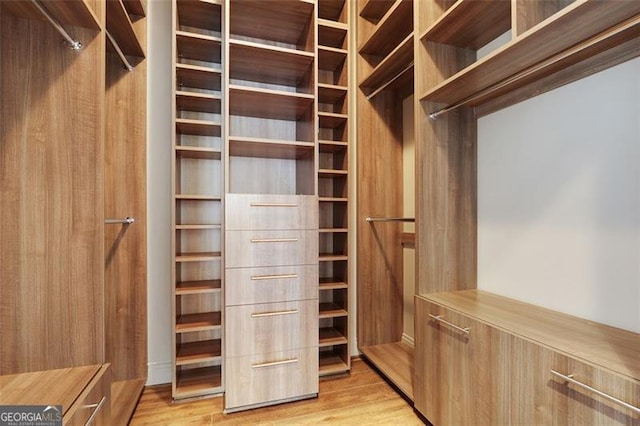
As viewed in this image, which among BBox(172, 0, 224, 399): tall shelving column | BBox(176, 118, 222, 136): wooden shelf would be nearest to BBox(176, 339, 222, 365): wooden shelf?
BBox(172, 0, 224, 399): tall shelving column

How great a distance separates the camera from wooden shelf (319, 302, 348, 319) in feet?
6.86

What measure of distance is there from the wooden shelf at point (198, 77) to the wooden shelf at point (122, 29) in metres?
0.28

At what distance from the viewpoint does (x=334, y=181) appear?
2420 millimetres

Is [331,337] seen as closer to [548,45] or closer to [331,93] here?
[331,93]

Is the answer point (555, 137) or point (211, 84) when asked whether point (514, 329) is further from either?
point (211, 84)

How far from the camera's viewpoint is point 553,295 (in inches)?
53.4

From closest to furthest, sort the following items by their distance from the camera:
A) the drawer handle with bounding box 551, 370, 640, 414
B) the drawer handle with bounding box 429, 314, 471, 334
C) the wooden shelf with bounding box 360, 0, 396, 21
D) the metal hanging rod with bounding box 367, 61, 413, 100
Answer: the drawer handle with bounding box 551, 370, 640, 414 < the drawer handle with bounding box 429, 314, 471, 334 < the metal hanging rod with bounding box 367, 61, 413, 100 < the wooden shelf with bounding box 360, 0, 396, 21

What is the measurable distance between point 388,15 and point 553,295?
179 cm

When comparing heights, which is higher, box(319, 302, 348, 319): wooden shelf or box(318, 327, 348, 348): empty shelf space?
box(319, 302, 348, 319): wooden shelf

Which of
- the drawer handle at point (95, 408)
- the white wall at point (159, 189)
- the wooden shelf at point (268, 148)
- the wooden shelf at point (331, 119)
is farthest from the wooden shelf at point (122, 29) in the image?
the drawer handle at point (95, 408)

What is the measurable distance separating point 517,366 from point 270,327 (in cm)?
122

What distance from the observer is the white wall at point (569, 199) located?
111cm

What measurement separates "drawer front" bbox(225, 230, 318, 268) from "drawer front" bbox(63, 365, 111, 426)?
0.73m

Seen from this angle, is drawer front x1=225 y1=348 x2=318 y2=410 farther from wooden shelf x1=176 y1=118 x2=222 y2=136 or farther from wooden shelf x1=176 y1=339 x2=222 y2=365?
wooden shelf x1=176 y1=118 x2=222 y2=136
